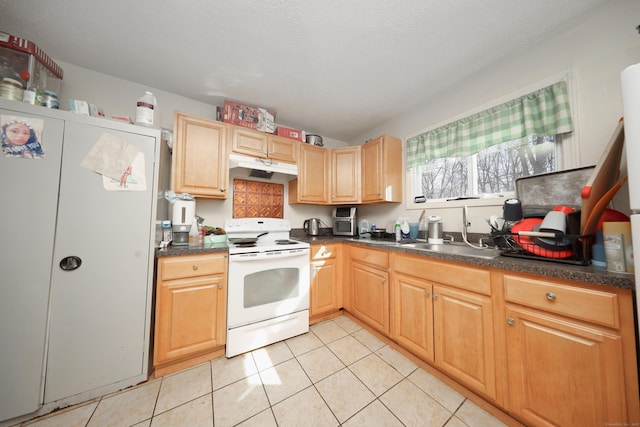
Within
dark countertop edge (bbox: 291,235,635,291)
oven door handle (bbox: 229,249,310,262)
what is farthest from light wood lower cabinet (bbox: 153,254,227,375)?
dark countertop edge (bbox: 291,235,635,291)

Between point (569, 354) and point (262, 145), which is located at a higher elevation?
point (262, 145)

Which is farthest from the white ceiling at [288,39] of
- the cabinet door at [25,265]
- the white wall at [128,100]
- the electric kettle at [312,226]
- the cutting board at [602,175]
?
the electric kettle at [312,226]

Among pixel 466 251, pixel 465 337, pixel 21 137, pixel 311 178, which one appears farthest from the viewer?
pixel 311 178

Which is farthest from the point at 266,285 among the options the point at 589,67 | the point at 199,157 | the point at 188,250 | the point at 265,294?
the point at 589,67

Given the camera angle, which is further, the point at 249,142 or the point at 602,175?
the point at 249,142

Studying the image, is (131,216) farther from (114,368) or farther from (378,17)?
(378,17)

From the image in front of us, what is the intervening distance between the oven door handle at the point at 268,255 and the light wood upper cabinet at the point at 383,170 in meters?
1.10

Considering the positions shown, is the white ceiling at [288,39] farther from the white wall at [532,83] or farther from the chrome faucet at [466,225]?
the chrome faucet at [466,225]

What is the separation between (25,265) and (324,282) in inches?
80.2

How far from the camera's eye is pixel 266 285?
1.78 meters

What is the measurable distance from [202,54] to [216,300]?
1965mm

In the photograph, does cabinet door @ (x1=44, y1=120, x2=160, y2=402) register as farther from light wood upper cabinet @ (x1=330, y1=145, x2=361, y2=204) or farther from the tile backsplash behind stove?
light wood upper cabinet @ (x1=330, y1=145, x2=361, y2=204)

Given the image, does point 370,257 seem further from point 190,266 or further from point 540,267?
point 190,266

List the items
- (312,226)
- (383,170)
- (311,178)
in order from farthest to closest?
(312,226) < (311,178) < (383,170)
